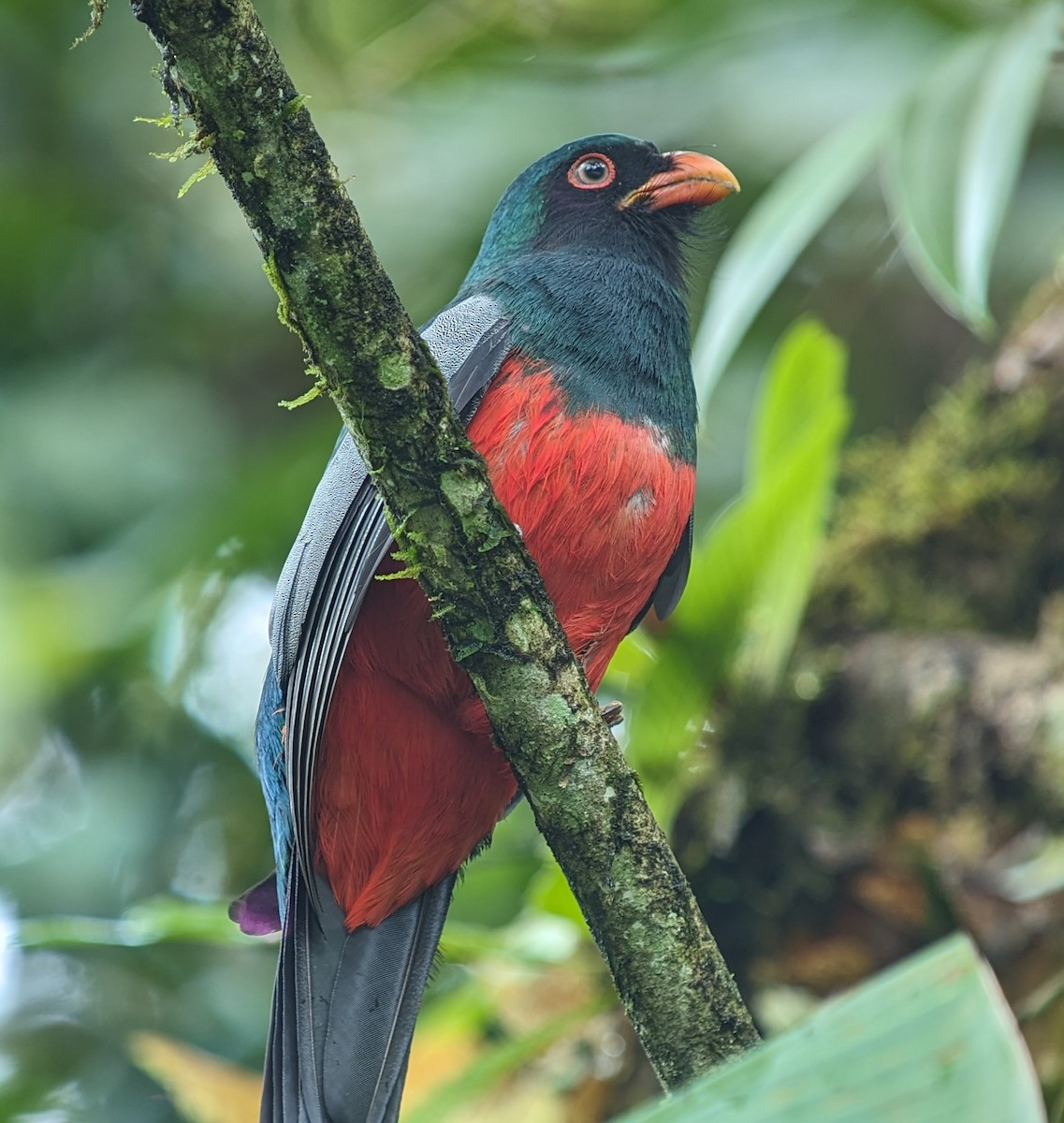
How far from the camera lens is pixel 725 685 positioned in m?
4.11

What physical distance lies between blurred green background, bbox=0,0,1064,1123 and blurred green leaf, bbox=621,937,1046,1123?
3377 millimetres

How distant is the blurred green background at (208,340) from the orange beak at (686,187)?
143 centimetres

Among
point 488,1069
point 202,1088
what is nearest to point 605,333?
point 488,1069

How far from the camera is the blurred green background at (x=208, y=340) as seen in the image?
5.17 metres

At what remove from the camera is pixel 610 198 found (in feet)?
11.9

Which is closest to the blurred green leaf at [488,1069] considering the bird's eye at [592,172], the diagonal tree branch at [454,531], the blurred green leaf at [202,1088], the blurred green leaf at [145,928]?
the blurred green leaf at [202,1088]

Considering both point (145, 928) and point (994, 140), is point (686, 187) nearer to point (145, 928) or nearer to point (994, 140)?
point (994, 140)

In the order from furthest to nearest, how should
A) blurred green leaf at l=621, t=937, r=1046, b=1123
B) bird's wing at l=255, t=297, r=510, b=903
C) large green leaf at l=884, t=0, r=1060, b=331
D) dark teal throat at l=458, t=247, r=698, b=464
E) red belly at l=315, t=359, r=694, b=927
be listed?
large green leaf at l=884, t=0, r=1060, b=331
dark teal throat at l=458, t=247, r=698, b=464
red belly at l=315, t=359, r=694, b=927
bird's wing at l=255, t=297, r=510, b=903
blurred green leaf at l=621, t=937, r=1046, b=1123

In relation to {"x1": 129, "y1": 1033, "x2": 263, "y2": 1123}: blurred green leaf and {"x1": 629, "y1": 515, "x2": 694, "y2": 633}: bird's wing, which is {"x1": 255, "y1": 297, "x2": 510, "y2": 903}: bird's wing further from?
{"x1": 129, "y1": 1033, "x2": 263, "y2": 1123}: blurred green leaf

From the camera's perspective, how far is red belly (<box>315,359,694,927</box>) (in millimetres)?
2799

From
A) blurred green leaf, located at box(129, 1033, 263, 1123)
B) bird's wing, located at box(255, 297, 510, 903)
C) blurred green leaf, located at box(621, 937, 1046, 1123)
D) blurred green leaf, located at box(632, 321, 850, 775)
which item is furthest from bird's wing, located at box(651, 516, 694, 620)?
blurred green leaf, located at box(621, 937, 1046, 1123)

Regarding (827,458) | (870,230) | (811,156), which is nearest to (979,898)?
(827,458)

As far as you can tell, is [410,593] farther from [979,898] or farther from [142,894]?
[142,894]

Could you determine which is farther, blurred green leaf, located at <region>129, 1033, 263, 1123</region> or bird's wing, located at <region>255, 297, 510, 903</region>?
blurred green leaf, located at <region>129, 1033, 263, 1123</region>
